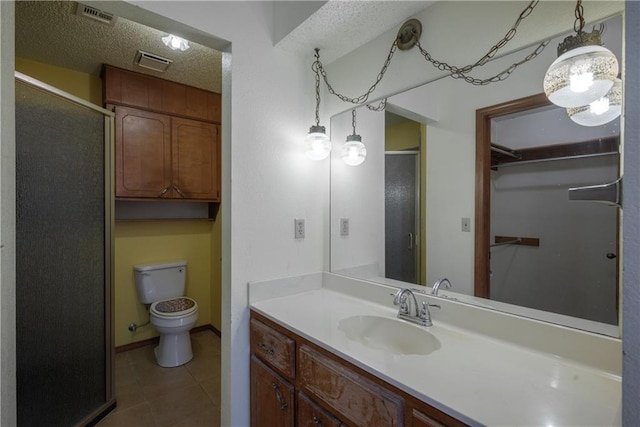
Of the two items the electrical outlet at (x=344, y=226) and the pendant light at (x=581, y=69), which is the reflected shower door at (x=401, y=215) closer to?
the electrical outlet at (x=344, y=226)

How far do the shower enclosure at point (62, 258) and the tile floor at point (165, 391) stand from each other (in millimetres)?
168

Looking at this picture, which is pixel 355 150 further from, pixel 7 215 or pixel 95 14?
pixel 95 14

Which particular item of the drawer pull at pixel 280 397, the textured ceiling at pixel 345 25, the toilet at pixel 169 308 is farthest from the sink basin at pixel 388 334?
the toilet at pixel 169 308

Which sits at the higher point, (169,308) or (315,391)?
(315,391)

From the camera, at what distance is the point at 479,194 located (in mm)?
1195

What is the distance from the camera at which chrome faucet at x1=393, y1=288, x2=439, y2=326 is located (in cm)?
118

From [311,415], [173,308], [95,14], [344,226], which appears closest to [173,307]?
[173,308]

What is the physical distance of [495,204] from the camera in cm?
116

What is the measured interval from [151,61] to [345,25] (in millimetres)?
1568

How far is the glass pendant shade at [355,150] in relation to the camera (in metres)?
1.65

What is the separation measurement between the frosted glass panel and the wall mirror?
1.43 metres

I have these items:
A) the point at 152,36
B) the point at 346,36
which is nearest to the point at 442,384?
the point at 346,36

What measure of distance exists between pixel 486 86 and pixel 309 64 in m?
0.96

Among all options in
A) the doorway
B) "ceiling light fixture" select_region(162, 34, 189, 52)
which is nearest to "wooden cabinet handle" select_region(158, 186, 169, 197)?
"ceiling light fixture" select_region(162, 34, 189, 52)
